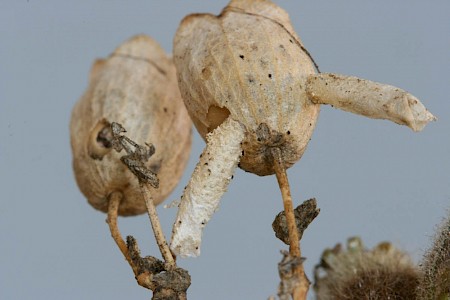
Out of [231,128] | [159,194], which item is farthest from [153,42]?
[231,128]

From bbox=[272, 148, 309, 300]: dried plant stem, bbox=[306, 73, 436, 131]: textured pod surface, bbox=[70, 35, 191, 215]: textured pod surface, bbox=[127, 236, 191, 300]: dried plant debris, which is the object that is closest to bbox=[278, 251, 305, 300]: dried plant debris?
bbox=[272, 148, 309, 300]: dried plant stem

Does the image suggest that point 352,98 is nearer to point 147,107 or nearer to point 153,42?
point 147,107

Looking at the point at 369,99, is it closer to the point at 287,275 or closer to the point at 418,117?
the point at 418,117

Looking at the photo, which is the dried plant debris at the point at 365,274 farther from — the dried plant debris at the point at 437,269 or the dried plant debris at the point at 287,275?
the dried plant debris at the point at 287,275

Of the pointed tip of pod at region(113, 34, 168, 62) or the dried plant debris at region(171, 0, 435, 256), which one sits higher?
the pointed tip of pod at region(113, 34, 168, 62)

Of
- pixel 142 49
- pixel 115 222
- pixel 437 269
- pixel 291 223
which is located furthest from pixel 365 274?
pixel 142 49

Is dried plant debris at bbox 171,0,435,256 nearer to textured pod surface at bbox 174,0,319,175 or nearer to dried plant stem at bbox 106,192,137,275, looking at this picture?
textured pod surface at bbox 174,0,319,175

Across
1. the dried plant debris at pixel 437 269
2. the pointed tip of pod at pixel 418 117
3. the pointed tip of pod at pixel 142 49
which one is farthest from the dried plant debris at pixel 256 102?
the pointed tip of pod at pixel 142 49
